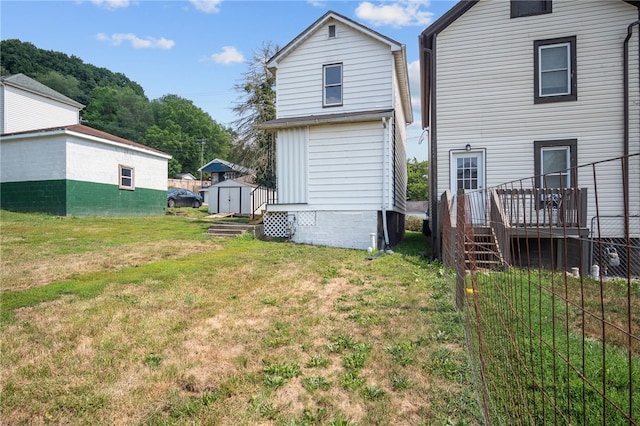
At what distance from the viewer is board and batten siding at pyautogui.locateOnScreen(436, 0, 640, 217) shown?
331 inches

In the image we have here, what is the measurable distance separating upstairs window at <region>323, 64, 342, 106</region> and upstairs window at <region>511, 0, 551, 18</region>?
4790 mm

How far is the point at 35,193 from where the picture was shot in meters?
14.1

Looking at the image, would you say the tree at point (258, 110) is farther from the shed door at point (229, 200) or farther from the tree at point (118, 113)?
the tree at point (118, 113)

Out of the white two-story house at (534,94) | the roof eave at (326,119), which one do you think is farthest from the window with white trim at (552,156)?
the roof eave at (326,119)

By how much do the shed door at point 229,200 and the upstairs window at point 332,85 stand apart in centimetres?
1141

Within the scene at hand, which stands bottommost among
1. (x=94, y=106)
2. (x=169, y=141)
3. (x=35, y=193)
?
(x=35, y=193)

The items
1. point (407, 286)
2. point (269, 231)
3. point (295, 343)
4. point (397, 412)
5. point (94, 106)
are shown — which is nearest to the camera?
point (397, 412)

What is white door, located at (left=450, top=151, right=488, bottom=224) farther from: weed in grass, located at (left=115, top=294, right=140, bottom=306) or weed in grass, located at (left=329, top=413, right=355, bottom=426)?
weed in grass, located at (left=329, top=413, right=355, bottom=426)

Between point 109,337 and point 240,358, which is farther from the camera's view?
point 109,337

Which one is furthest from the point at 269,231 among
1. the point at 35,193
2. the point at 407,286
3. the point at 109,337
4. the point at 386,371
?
the point at 35,193

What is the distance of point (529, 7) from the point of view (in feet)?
29.0

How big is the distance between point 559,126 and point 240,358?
929 centimetres

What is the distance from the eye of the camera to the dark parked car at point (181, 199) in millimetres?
25922

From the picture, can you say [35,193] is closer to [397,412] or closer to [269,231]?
[269,231]
